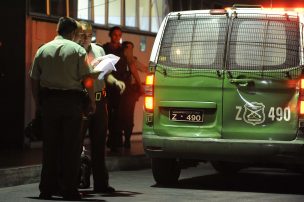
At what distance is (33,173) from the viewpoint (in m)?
10.6

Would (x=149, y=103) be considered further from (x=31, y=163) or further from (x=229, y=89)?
(x=31, y=163)

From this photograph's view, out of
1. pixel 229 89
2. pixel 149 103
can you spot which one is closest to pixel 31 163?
pixel 149 103

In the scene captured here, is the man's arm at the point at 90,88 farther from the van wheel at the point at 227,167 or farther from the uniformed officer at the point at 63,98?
the van wheel at the point at 227,167

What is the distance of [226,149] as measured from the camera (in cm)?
968

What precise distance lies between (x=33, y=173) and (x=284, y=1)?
11.3 m

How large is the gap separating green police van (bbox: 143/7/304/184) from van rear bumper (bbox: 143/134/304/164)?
11 mm

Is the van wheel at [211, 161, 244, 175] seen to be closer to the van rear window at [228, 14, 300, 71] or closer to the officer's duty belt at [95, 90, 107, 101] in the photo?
the van rear window at [228, 14, 300, 71]

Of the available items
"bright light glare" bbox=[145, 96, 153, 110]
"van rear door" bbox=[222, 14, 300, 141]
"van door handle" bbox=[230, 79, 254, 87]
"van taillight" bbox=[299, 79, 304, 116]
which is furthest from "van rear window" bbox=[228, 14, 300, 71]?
"bright light glare" bbox=[145, 96, 153, 110]

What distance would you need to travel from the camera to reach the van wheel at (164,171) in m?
10.4

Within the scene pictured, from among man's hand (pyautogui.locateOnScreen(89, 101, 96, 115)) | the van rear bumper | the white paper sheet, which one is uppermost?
the white paper sheet

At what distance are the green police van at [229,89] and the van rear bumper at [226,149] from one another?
1 cm

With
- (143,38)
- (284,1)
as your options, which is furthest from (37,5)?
(284,1)

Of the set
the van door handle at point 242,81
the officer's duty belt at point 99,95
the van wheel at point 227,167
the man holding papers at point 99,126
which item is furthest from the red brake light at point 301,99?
the van wheel at point 227,167

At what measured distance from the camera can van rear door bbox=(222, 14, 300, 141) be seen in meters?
9.54
